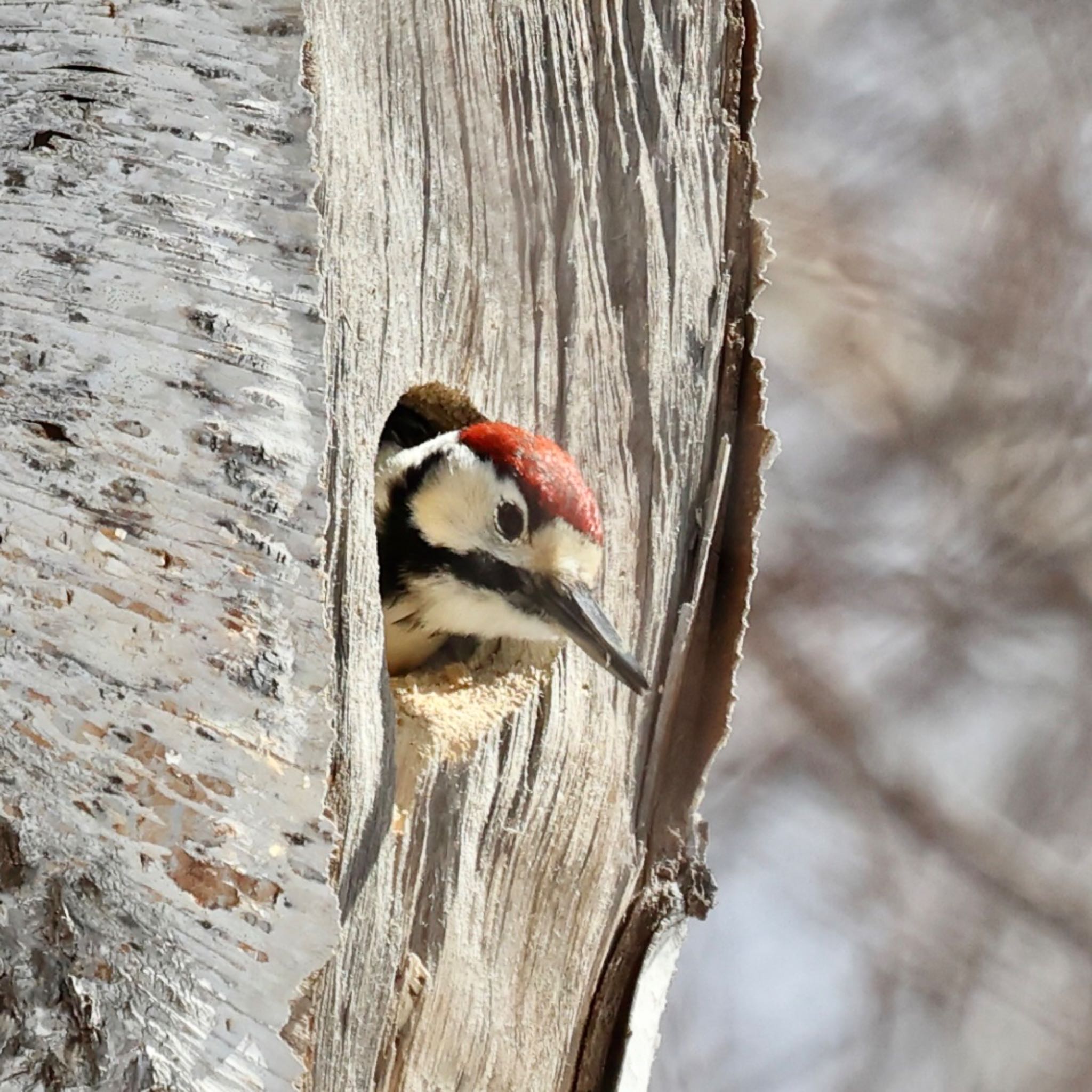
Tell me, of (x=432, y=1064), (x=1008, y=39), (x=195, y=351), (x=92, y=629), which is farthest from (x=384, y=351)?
(x=1008, y=39)

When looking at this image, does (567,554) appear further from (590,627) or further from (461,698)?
(461,698)

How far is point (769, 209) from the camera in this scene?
11.8ft

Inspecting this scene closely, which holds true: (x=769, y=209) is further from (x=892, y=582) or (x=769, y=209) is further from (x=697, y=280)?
(x=697, y=280)

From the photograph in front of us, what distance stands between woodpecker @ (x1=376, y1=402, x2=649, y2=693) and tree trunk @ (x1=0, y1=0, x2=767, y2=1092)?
0.23 feet

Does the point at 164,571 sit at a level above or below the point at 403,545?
above

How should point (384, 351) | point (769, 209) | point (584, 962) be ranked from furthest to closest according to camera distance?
point (769, 209), point (584, 962), point (384, 351)

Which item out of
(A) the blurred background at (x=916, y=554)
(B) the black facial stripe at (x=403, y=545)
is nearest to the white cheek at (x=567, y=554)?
(B) the black facial stripe at (x=403, y=545)

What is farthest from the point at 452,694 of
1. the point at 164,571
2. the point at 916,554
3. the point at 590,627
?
the point at 916,554

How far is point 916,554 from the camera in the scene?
11.9 feet

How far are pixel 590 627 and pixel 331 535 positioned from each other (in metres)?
0.41

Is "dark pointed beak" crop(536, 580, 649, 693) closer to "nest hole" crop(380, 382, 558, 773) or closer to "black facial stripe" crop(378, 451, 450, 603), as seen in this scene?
"nest hole" crop(380, 382, 558, 773)

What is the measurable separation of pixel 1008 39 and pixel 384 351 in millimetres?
2893

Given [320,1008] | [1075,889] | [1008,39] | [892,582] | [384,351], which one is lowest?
[1075,889]

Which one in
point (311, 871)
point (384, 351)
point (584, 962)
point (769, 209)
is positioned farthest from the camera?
point (769, 209)
